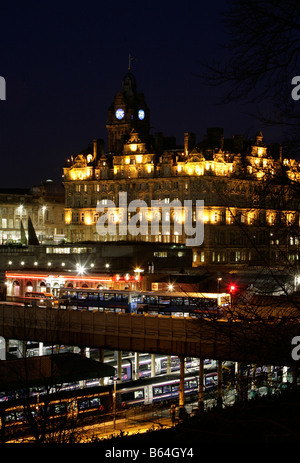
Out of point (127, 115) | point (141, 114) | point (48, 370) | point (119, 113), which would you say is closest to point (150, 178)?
point (127, 115)

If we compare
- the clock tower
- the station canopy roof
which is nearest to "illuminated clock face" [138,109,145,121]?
the clock tower

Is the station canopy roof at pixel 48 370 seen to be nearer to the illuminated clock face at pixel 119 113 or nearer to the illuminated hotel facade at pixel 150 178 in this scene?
the illuminated hotel facade at pixel 150 178

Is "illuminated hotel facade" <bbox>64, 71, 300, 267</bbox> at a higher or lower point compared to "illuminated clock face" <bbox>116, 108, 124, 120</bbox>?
lower

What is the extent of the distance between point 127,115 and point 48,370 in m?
91.5

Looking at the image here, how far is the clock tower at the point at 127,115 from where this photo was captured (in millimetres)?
123875

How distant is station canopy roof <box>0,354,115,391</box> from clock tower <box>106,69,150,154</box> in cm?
8444

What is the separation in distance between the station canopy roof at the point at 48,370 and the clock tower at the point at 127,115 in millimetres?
84440

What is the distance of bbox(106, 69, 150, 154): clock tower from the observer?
124 m

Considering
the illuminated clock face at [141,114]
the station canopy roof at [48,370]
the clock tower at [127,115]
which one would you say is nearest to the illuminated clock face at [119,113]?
the clock tower at [127,115]

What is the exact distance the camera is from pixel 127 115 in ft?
407

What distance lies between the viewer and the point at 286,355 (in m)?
11.7

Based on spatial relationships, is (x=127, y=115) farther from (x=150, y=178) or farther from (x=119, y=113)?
(x=150, y=178)

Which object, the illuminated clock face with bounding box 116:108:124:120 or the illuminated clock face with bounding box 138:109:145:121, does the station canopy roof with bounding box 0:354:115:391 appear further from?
the illuminated clock face with bounding box 138:109:145:121
